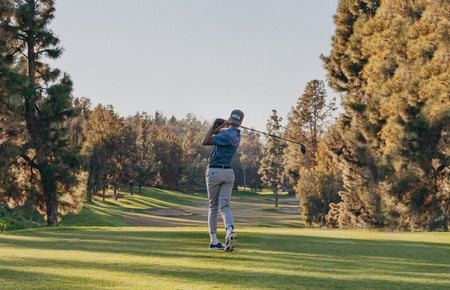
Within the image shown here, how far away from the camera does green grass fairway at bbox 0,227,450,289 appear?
5199 millimetres

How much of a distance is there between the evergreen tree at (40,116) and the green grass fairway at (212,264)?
18.6 m

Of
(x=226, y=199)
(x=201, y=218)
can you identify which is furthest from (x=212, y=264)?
(x=201, y=218)

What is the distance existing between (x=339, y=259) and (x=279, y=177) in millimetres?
74621

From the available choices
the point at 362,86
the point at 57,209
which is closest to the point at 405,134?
the point at 362,86

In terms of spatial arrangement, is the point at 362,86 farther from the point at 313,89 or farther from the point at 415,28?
the point at 313,89

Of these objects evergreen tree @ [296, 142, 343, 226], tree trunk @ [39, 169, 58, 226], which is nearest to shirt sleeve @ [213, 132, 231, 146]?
tree trunk @ [39, 169, 58, 226]

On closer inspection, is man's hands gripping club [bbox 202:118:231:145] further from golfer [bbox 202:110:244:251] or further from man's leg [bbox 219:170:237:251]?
man's leg [bbox 219:170:237:251]

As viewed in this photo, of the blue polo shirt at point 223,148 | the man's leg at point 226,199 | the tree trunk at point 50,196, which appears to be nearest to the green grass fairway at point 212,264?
the man's leg at point 226,199

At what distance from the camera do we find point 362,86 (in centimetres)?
3625

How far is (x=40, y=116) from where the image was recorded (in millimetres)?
27031

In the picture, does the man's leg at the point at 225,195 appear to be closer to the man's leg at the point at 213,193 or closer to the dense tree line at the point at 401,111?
the man's leg at the point at 213,193

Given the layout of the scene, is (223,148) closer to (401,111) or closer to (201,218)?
(401,111)

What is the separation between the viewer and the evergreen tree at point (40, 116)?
26672 mm

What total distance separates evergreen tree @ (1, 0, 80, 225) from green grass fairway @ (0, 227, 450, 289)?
1856 cm
